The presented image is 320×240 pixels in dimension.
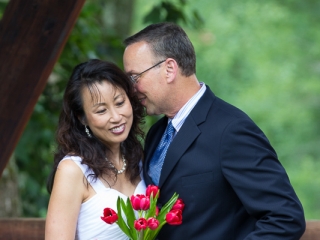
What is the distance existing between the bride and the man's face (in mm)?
60

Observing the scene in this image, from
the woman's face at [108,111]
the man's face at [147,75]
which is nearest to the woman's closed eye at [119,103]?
the woman's face at [108,111]

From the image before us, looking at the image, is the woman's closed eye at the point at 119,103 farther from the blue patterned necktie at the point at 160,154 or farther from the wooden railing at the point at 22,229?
the wooden railing at the point at 22,229

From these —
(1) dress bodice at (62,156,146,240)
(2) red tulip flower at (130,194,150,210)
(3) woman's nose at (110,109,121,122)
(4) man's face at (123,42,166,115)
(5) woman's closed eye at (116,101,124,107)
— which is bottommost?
(1) dress bodice at (62,156,146,240)

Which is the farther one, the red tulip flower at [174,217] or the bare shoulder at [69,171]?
the bare shoulder at [69,171]

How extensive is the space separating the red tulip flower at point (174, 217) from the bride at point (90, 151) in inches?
17.9

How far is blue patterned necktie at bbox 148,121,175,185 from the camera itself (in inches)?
120

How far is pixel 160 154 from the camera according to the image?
122 inches

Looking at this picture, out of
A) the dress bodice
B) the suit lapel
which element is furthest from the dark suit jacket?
the dress bodice

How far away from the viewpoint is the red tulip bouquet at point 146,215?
2.63 metres

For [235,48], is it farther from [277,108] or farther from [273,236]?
[273,236]

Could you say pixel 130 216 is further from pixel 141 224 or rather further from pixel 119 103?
pixel 119 103

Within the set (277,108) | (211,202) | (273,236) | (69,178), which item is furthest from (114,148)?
(277,108)

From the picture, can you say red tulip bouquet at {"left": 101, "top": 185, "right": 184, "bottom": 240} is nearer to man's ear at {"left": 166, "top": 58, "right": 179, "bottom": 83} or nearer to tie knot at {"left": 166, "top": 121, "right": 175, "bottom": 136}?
tie knot at {"left": 166, "top": 121, "right": 175, "bottom": 136}

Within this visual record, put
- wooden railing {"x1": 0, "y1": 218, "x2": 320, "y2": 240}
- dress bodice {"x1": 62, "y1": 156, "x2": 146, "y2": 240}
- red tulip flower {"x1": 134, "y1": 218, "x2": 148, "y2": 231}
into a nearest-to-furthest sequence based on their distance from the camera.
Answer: red tulip flower {"x1": 134, "y1": 218, "x2": 148, "y2": 231} → dress bodice {"x1": 62, "y1": 156, "x2": 146, "y2": 240} → wooden railing {"x1": 0, "y1": 218, "x2": 320, "y2": 240}
